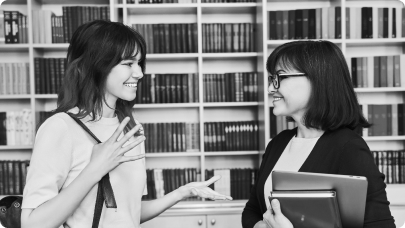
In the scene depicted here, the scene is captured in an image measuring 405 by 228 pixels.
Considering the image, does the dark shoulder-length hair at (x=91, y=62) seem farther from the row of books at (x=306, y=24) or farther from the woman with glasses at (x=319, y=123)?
the row of books at (x=306, y=24)

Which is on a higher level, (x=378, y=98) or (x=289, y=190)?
(x=378, y=98)

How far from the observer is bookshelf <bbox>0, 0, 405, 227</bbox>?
2938 millimetres

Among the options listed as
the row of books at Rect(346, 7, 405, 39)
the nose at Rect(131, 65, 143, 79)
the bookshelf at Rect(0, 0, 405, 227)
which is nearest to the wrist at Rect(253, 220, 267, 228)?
the nose at Rect(131, 65, 143, 79)

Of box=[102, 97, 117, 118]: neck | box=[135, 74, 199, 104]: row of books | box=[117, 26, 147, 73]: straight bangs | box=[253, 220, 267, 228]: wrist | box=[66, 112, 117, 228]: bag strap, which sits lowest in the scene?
box=[253, 220, 267, 228]: wrist

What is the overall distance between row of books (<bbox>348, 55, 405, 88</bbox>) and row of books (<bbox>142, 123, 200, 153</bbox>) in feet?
4.71

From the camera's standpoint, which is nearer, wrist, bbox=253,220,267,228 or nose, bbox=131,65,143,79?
nose, bbox=131,65,143,79

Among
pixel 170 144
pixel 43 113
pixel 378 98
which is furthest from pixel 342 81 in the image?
pixel 43 113

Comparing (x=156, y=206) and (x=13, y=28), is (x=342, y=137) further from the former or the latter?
(x=13, y=28)

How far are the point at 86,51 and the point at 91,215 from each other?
21.0 inches

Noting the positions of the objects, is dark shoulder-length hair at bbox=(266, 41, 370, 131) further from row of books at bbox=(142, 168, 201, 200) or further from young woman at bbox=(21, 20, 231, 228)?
row of books at bbox=(142, 168, 201, 200)

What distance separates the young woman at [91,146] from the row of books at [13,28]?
6.56ft

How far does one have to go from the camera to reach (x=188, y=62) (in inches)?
129

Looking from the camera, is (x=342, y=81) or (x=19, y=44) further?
(x=19, y=44)

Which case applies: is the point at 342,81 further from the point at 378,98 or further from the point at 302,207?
the point at 378,98
